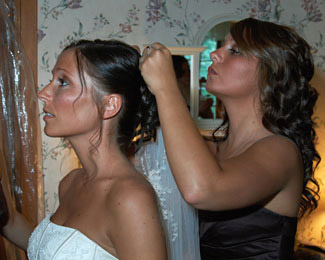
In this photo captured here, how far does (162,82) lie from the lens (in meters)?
0.77

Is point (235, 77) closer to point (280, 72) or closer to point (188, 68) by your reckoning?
point (280, 72)

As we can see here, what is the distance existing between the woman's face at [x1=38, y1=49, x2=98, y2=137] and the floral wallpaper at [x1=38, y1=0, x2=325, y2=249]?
154 centimetres

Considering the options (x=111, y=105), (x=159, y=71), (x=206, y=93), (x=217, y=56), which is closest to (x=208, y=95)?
(x=206, y=93)

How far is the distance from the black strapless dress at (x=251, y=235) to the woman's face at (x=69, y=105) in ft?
1.65

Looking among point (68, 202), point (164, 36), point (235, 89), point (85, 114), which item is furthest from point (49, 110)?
point (164, 36)

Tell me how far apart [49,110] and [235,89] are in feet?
1.77

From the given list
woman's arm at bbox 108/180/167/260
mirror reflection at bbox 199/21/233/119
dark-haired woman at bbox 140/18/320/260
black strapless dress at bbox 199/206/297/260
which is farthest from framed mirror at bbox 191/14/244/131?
woman's arm at bbox 108/180/167/260

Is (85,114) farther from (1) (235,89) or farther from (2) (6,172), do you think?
(1) (235,89)

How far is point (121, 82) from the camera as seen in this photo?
98cm

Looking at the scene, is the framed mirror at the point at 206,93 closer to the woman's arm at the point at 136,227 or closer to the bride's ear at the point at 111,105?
the bride's ear at the point at 111,105

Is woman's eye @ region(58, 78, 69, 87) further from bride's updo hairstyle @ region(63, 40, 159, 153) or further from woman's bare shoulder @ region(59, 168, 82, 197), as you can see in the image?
woman's bare shoulder @ region(59, 168, 82, 197)

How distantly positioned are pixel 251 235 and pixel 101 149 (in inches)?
20.3

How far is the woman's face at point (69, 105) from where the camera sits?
3.06 feet

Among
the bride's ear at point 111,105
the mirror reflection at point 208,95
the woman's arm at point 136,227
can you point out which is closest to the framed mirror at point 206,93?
the mirror reflection at point 208,95
